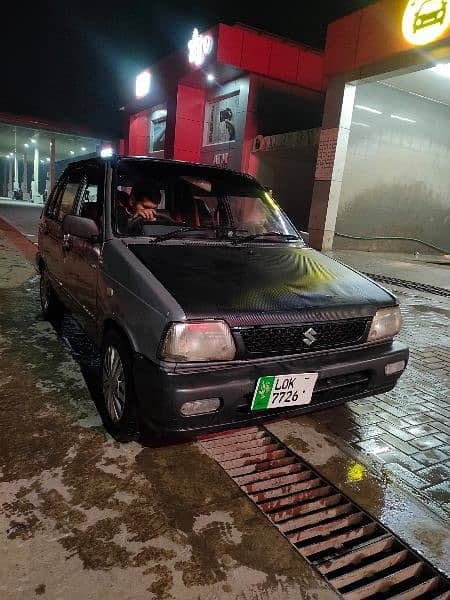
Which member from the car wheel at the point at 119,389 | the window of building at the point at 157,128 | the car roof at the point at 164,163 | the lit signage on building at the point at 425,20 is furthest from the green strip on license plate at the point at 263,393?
the window of building at the point at 157,128

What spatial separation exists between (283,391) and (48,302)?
3347mm

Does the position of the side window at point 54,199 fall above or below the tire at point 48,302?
above

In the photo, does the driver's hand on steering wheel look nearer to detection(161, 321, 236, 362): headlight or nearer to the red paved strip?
detection(161, 321, 236, 362): headlight

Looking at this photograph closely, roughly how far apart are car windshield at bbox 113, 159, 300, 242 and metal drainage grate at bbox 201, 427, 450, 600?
148cm

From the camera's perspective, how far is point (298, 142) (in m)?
14.9

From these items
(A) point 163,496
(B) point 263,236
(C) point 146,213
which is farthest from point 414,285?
(A) point 163,496

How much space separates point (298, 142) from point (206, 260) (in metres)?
13.6

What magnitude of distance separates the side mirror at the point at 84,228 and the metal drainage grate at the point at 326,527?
5.06ft

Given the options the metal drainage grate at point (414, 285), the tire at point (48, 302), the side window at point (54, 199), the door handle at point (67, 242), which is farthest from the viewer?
the metal drainage grate at point (414, 285)

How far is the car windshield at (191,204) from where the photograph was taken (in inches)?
116

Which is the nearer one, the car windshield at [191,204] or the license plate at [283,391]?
the license plate at [283,391]

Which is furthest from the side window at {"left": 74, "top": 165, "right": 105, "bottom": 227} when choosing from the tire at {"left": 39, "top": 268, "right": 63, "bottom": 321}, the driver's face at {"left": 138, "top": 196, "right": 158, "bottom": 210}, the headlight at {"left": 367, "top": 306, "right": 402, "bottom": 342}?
the headlight at {"left": 367, "top": 306, "right": 402, "bottom": 342}

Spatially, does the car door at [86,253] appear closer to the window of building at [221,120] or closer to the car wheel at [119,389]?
the car wheel at [119,389]

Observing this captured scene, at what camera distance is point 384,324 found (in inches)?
104
